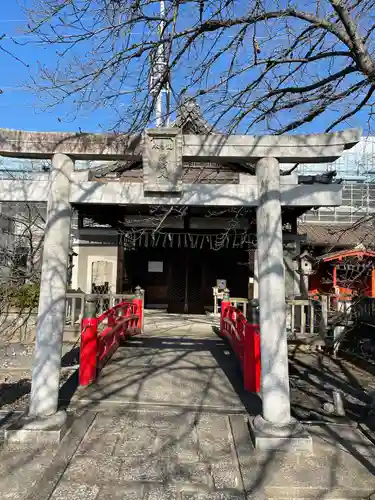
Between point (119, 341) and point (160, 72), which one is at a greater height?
point (160, 72)

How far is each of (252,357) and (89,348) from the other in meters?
2.62

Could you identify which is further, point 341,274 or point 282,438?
point 341,274

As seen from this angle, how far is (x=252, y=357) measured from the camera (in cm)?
577

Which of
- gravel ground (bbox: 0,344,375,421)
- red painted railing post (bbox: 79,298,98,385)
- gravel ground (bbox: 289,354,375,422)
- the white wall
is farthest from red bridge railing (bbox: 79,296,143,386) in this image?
the white wall

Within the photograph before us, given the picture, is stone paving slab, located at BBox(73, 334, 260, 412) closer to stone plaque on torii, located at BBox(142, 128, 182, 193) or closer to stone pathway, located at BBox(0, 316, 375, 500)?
stone pathway, located at BBox(0, 316, 375, 500)

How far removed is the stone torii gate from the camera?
13.4ft

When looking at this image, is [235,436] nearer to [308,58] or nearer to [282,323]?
[282,323]

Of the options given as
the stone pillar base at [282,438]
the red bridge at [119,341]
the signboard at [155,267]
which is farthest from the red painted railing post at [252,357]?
the signboard at [155,267]

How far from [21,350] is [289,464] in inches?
353

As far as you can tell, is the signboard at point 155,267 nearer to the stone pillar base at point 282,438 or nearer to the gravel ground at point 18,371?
the gravel ground at point 18,371

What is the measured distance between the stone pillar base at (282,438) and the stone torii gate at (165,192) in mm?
102

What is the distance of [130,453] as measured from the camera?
3.75 meters

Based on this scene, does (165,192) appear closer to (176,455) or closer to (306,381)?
(176,455)

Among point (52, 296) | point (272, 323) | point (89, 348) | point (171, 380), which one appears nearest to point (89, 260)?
point (89, 348)
